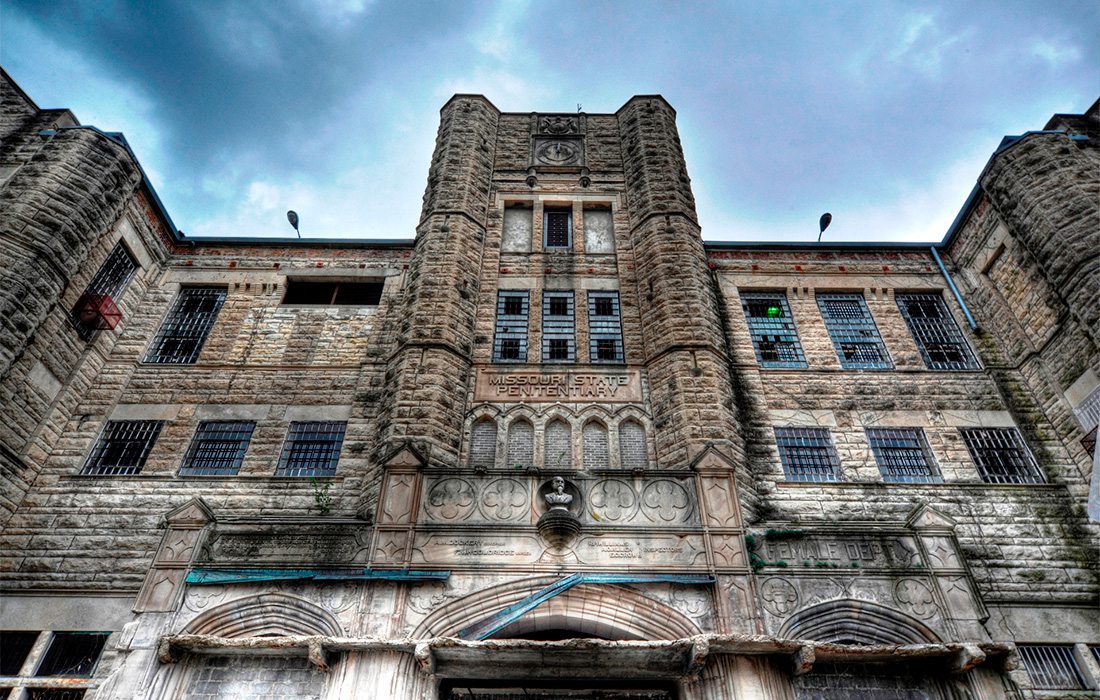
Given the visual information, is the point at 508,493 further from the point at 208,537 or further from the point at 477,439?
the point at 208,537

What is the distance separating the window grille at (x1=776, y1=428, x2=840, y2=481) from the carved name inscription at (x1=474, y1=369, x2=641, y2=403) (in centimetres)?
328

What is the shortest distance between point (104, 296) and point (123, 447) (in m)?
3.89

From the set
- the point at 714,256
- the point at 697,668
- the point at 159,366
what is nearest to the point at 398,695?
the point at 697,668

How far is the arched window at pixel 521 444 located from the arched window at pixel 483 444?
14.0 inches

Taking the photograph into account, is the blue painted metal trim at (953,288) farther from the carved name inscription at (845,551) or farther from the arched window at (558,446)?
the arched window at (558,446)

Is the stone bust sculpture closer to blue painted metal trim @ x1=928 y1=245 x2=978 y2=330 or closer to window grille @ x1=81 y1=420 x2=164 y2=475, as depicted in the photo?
window grille @ x1=81 y1=420 x2=164 y2=475

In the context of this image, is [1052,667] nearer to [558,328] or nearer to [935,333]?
[935,333]

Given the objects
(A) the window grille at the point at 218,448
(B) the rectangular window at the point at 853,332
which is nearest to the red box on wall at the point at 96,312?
(A) the window grille at the point at 218,448

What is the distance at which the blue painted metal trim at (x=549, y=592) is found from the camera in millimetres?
9852

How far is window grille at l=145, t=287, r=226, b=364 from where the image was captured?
15.4 m

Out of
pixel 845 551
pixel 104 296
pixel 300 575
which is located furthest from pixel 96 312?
pixel 845 551

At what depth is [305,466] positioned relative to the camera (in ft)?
43.9

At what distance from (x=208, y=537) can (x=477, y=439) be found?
5129 millimetres

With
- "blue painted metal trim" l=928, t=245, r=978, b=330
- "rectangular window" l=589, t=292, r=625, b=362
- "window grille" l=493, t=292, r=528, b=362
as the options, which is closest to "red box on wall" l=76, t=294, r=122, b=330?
"window grille" l=493, t=292, r=528, b=362
